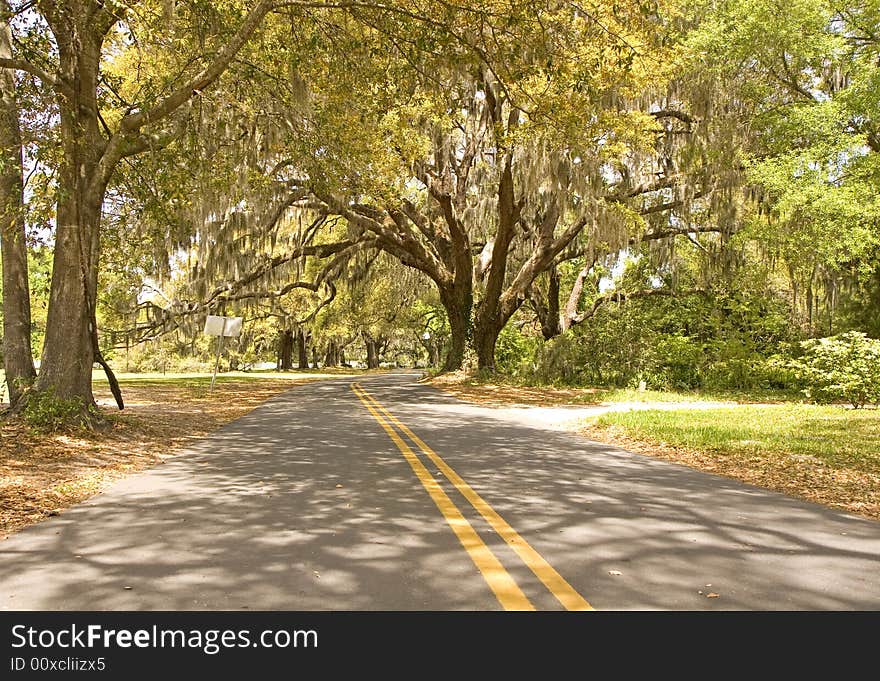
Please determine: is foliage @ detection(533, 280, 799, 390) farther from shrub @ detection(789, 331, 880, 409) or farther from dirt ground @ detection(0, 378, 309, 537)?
dirt ground @ detection(0, 378, 309, 537)

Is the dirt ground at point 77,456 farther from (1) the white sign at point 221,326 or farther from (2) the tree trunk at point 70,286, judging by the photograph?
(1) the white sign at point 221,326

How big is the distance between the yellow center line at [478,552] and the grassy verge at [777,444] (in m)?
3.71

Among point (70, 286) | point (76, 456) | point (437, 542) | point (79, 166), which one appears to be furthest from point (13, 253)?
point (437, 542)

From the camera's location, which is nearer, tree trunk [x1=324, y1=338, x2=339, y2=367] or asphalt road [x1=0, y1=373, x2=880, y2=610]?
asphalt road [x1=0, y1=373, x2=880, y2=610]

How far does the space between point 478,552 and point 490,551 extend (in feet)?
0.30

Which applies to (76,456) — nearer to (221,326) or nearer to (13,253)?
(13,253)

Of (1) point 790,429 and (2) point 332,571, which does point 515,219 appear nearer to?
(1) point 790,429

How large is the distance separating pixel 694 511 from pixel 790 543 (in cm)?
112

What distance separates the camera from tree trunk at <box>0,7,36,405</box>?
11.4 metres

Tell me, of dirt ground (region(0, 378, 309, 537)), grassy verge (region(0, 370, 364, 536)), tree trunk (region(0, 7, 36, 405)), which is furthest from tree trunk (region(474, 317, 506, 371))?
tree trunk (region(0, 7, 36, 405))

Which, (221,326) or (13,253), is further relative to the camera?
(221,326)

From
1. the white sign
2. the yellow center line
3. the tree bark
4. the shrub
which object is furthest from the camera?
the white sign

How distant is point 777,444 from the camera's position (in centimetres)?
1033

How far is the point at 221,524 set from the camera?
5543 millimetres
